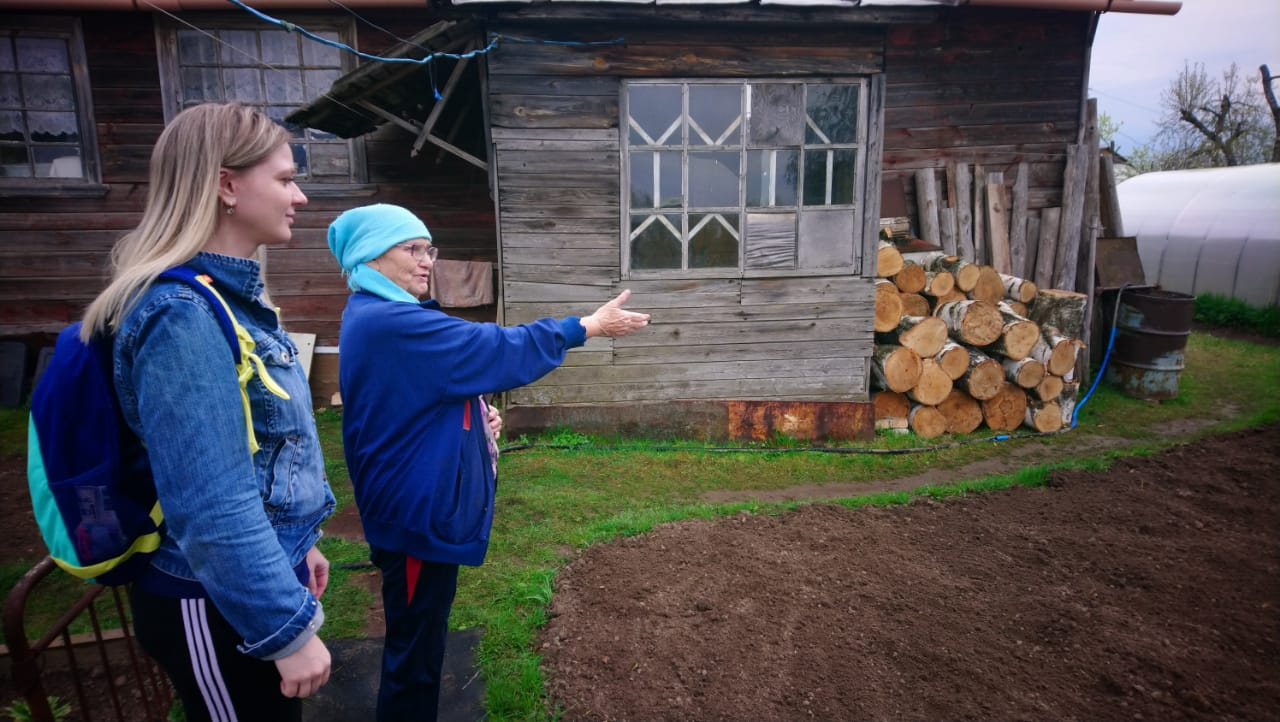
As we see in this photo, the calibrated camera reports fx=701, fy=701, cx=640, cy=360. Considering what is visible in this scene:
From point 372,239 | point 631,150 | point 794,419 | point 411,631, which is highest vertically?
point 631,150

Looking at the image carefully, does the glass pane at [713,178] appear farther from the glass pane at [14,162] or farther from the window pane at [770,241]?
the glass pane at [14,162]

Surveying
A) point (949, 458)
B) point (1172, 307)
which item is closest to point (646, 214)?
point (949, 458)

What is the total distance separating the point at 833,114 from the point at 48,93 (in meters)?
8.29

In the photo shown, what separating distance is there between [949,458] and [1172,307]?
3.66 metres

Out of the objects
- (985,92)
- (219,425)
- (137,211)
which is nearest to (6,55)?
(137,211)

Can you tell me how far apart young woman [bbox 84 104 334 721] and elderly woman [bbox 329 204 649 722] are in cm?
53

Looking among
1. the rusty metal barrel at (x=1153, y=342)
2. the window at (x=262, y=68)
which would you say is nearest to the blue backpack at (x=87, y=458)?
the window at (x=262, y=68)

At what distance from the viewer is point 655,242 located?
21.2ft

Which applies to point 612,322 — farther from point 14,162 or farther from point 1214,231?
point 1214,231

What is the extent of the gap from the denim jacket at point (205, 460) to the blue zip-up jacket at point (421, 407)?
28.2 inches

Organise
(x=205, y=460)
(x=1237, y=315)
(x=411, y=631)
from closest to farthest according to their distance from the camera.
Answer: (x=205, y=460)
(x=411, y=631)
(x=1237, y=315)

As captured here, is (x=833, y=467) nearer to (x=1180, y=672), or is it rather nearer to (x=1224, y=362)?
(x=1180, y=672)

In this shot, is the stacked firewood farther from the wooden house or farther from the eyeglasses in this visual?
the eyeglasses

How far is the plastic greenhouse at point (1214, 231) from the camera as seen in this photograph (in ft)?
38.8
